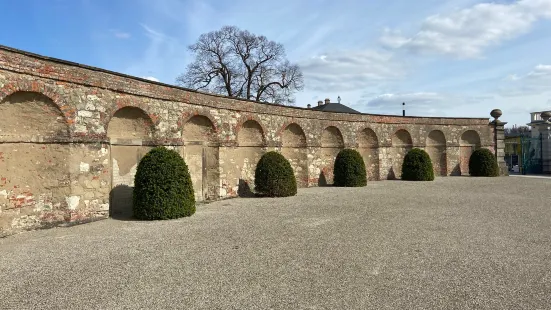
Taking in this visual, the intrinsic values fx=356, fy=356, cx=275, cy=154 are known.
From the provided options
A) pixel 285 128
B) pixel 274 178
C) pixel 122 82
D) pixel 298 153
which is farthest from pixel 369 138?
pixel 122 82

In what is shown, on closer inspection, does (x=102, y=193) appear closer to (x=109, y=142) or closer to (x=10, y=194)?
(x=109, y=142)

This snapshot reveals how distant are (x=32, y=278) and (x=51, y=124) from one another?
427 cm

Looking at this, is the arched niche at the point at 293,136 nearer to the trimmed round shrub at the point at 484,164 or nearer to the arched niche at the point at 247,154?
the arched niche at the point at 247,154

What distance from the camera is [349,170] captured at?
15602 mm

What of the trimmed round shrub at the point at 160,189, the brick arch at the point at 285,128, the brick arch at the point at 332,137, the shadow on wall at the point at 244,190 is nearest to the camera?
the trimmed round shrub at the point at 160,189

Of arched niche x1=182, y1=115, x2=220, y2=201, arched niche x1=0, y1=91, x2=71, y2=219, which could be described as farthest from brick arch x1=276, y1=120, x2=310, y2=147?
arched niche x1=0, y1=91, x2=71, y2=219

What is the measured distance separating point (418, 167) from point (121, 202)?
47.0ft

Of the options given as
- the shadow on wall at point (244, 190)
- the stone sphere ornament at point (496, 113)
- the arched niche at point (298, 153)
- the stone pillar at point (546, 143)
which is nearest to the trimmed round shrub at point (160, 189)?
the shadow on wall at point (244, 190)

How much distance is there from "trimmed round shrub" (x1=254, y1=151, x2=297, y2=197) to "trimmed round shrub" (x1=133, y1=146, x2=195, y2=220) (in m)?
4.08

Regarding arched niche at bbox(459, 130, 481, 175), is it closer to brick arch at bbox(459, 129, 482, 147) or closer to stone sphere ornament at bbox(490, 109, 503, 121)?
brick arch at bbox(459, 129, 482, 147)

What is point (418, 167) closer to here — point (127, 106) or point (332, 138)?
point (332, 138)

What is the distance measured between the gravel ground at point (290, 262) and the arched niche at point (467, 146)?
13.8m

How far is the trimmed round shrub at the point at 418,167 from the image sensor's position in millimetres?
18047

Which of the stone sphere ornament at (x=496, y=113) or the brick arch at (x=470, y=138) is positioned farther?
the stone sphere ornament at (x=496, y=113)
